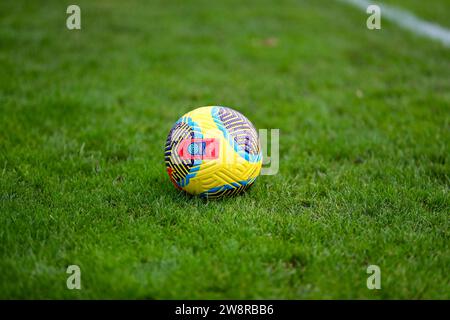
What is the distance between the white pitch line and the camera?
28.9 feet

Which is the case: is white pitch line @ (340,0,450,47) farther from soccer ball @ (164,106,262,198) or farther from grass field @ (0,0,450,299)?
soccer ball @ (164,106,262,198)

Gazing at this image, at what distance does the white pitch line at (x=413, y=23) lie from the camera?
8812 mm

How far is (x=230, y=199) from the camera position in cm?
366

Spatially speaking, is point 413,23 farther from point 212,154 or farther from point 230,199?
point 212,154

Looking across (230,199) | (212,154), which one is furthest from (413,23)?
(212,154)

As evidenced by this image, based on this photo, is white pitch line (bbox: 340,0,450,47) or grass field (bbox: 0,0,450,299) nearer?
grass field (bbox: 0,0,450,299)

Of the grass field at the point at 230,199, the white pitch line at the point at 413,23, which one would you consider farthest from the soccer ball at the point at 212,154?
the white pitch line at the point at 413,23

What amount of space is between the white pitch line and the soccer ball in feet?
20.6

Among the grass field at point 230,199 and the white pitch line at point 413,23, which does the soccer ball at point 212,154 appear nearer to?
the grass field at point 230,199

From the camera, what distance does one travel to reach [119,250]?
9.90 ft

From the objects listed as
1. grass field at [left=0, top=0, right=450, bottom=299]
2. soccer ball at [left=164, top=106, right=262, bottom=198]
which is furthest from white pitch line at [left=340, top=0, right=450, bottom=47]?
soccer ball at [left=164, top=106, right=262, bottom=198]

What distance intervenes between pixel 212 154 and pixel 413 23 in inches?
324

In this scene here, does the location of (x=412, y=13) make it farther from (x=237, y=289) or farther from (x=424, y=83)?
(x=237, y=289)

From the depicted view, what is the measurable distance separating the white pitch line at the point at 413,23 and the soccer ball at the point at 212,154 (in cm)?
628
